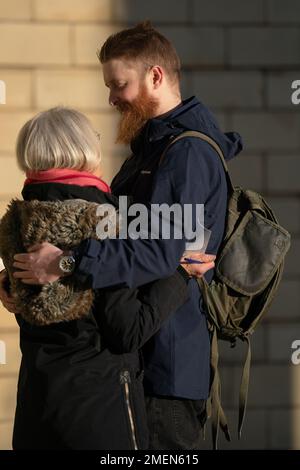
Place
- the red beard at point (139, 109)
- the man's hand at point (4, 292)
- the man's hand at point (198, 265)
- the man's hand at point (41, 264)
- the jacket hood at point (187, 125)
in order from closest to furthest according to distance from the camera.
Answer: the man's hand at point (41, 264) < the man's hand at point (4, 292) < the man's hand at point (198, 265) < the jacket hood at point (187, 125) < the red beard at point (139, 109)

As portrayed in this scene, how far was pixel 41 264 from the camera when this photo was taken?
8.50 ft

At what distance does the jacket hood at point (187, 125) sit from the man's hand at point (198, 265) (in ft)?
1.36

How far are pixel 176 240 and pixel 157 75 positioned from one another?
0.74m

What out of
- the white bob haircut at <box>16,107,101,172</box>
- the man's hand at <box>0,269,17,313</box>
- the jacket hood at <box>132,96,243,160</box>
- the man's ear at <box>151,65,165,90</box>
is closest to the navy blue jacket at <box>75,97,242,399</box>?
the jacket hood at <box>132,96,243,160</box>

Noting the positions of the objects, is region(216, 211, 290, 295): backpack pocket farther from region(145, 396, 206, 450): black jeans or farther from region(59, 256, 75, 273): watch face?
A: region(59, 256, 75, 273): watch face

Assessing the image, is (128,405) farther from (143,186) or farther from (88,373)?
(143,186)

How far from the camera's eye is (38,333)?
266cm

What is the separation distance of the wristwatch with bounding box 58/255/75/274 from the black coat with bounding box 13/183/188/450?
0.12 metres

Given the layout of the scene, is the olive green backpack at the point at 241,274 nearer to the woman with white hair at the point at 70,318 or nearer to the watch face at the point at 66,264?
the woman with white hair at the point at 70,318

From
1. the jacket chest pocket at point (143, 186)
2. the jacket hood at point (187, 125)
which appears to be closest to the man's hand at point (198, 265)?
the jacket chest pocket at point (143, 186)

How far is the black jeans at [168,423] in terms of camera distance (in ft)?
9.82

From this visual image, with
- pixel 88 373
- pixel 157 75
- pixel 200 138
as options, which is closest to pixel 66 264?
pixel 88 373
